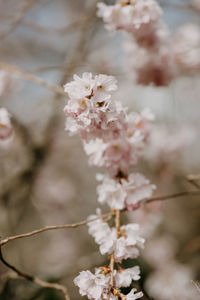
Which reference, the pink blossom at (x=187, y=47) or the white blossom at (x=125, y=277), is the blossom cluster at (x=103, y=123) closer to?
the white blossom at (x=125, y=277)

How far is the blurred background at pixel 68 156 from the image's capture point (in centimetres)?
197

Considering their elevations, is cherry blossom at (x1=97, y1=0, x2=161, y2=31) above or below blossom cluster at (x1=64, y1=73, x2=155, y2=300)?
above

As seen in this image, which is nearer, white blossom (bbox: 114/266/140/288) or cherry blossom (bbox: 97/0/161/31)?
white blossom (bbox: 114/266/140/288)

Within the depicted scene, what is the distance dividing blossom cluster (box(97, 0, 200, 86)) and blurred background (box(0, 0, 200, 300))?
12cm

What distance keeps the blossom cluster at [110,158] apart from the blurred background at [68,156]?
278 millimetres

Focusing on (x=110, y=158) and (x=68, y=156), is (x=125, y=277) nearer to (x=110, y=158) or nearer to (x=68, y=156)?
(x=110, y=158)

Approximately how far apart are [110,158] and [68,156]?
2.25m

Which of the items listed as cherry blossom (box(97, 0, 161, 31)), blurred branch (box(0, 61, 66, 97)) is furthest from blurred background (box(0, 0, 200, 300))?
cherry blossom (box(97, 0, 161, 31))

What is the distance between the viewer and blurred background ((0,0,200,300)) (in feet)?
6.45

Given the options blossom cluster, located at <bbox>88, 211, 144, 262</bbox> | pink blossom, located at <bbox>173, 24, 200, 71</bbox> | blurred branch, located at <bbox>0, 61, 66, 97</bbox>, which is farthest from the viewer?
pink blossom, located at <bbox>173, 24, 200, 71</bbox>

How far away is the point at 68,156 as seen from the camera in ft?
11.1

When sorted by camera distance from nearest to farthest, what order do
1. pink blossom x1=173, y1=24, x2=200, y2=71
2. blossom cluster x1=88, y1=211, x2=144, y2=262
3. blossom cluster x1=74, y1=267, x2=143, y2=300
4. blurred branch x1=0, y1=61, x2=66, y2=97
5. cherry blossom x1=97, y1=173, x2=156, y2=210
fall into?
blossom cluster x1=74, y1=267, x2=143, y2=300
blossom cluster x1=88, y1=211, x2=144, y2=262
cherry blossom x1=97, y1=173, x2=156, y2=210
blurred branch x1=0, y1=61, x2=66, y2=97
pink blossom x1=173, y1=24, x2=200, y2=71

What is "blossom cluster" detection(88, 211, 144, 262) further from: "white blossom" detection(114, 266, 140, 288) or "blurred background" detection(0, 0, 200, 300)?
"blurred background" detection(0, 0, 200, 300)

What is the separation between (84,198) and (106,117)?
3155mm
